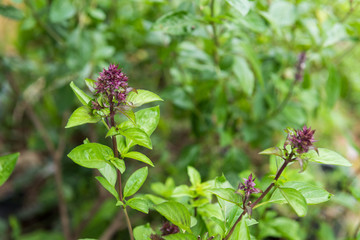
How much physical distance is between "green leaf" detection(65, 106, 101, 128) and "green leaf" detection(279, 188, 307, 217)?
249 mm

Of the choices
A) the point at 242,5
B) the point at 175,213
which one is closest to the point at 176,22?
the point at 242,5

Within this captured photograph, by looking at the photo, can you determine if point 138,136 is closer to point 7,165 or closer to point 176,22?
point 7,165

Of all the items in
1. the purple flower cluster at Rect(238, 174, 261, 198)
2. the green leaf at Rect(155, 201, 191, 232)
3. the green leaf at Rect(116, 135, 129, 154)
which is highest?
the green leaf at Rect(116, 135, 129, 154)

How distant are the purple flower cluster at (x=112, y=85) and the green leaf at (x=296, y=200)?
0.23m

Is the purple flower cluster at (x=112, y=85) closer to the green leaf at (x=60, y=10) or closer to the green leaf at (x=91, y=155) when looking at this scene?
the green leaf at (x=91, y=155)

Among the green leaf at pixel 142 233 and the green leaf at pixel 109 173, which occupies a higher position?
the green leaf at pixel 109 173

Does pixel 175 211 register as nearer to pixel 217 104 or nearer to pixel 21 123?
pixel 217 104

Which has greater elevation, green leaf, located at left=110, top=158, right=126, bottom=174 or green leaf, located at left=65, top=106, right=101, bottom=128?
green leaf, located at left=65, top=106, right=101, bottom=128

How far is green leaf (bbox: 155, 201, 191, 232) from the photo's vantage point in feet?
1.31

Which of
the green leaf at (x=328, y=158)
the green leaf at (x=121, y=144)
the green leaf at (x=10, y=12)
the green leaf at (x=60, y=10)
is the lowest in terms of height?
the green leaf at (x=121, y=144)

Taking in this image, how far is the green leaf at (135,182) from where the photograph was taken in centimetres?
44

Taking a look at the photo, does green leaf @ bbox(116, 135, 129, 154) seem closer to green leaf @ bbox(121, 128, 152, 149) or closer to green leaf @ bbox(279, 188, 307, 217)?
green leaf @ bbox(121, 128, 152, 149)

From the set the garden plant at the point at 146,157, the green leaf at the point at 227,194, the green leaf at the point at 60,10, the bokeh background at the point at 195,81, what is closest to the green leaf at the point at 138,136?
the garden plant at the point at 146,157

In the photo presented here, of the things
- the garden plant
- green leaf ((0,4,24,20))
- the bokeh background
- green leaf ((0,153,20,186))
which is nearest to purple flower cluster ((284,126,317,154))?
the garden plant
